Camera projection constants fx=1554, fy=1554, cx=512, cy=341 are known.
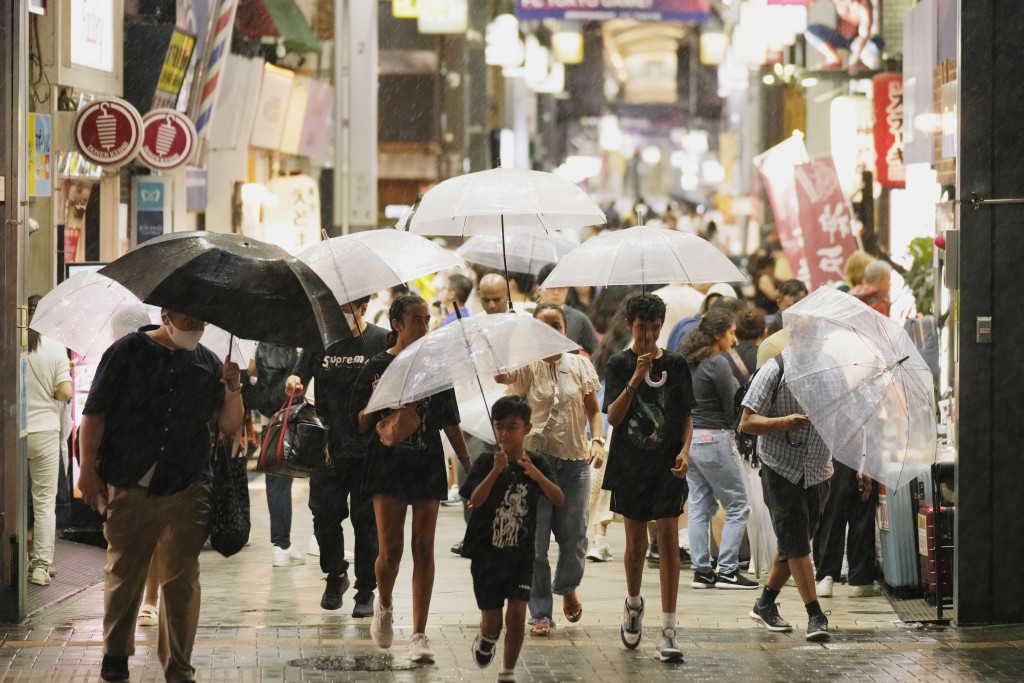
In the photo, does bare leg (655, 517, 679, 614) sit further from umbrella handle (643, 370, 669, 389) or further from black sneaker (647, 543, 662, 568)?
black sneaker (647, 543, 662, 568)

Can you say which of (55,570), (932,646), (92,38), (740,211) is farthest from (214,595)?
(740,211)

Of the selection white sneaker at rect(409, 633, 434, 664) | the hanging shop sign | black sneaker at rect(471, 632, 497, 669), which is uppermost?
the hanging shop sign

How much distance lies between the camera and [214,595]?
10562 mm

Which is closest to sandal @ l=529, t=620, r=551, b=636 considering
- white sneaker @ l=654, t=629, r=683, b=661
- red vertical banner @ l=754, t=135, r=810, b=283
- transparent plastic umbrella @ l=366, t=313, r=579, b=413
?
white sneaker @ l=654, t=629, r=683, b=661

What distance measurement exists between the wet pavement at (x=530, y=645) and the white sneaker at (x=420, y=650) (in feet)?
0.19

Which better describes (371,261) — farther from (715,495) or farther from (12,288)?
(715,495)

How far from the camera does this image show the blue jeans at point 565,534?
9109 millimetres

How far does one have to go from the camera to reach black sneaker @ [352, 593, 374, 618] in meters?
9.50

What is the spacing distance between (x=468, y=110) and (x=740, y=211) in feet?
29.7

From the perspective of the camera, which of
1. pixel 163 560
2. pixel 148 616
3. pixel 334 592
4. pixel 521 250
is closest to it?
pixel 163 560

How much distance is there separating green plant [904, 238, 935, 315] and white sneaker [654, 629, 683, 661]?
264 inches

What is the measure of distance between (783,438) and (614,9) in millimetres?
18461

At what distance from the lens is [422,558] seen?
8.29 meters

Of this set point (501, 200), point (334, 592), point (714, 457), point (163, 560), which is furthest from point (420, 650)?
point (714, 457)
